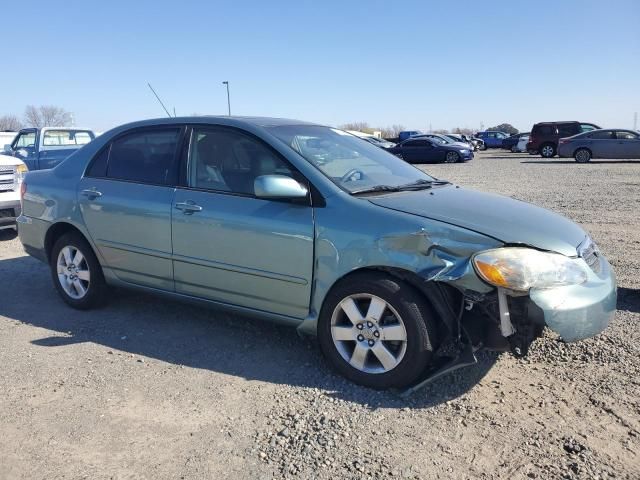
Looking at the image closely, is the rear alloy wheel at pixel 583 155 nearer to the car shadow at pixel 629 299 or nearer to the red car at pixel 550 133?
the red car at pixel 550 133

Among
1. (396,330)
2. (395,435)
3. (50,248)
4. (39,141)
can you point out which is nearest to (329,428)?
(395,435)

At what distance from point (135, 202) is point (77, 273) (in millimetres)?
1042

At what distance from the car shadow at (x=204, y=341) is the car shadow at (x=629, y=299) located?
1.60 metres

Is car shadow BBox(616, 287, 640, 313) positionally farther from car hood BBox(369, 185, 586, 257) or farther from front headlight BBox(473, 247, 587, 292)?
front headlight BBox(473, 247, 587, 292)

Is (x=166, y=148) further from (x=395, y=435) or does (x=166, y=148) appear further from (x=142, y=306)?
(x=395, y=435)

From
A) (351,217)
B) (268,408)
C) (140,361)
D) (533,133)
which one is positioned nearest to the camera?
(268,408)

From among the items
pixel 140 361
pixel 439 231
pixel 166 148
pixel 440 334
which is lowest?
pixel 140 361

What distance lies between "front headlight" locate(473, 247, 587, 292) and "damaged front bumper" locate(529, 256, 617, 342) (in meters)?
0.05

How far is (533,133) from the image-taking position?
92.9 feet

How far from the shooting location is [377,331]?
10.8 feet

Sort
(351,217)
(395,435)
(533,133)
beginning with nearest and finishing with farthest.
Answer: (395,435) < (351,217) < (533,133)

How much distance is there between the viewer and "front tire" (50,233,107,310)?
4.75 m

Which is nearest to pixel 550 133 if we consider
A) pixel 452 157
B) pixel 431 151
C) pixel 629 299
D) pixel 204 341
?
pixel 452 157

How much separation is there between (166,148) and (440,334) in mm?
2608
